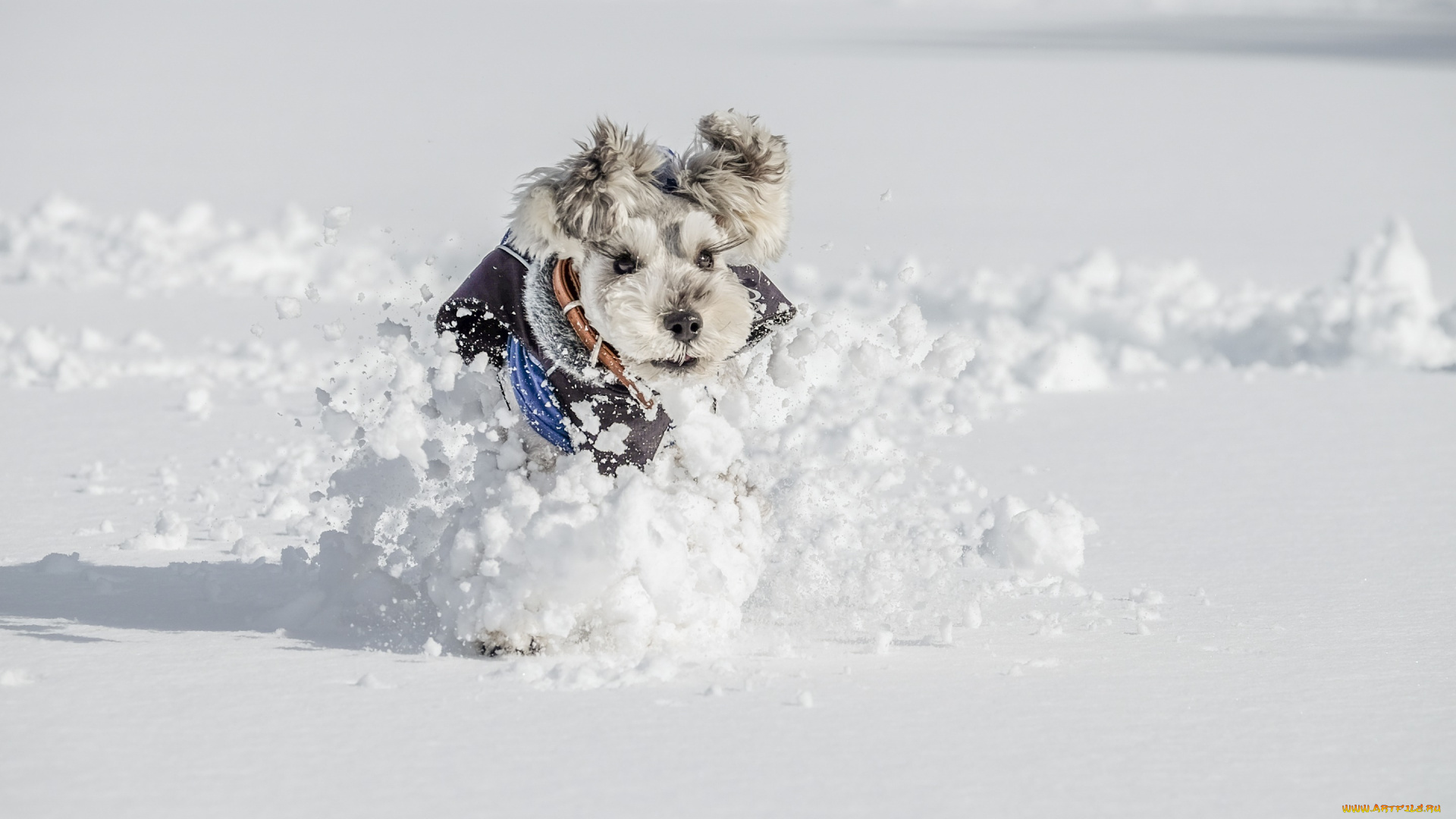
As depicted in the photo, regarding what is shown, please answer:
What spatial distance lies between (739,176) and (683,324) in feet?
1.44

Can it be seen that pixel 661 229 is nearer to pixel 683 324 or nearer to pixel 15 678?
pixel 683 324

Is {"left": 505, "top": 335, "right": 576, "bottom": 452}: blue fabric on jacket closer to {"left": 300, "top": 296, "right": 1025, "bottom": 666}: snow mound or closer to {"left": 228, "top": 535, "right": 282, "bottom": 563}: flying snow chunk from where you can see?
{"left": 300, "top": 296, "right": 1025, "bottom": 666}: snow mound

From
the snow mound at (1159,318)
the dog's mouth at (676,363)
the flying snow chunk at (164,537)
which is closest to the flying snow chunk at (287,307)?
the flying snow chunk at (164,537)

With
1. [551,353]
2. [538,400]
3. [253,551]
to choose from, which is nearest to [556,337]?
[551,353]

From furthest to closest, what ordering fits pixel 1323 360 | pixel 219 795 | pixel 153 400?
pixel 1323 360, pixel 153 400, pixel 219 795

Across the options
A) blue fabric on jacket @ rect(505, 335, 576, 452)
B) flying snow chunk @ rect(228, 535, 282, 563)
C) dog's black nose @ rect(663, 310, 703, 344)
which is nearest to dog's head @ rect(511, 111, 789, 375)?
dog's black nose @ rect(663, 310, 703, 344)

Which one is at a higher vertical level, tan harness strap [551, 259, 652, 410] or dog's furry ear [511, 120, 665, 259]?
dog's furry ear [511, 120, 665, 259]

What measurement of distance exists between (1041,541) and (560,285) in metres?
1.43

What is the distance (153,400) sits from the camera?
22.1ft

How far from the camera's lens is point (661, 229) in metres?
3.54

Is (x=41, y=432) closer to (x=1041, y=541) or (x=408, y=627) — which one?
(x=408, y=627)

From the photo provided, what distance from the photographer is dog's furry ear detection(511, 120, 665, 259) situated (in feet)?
11.2

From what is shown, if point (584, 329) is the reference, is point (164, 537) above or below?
below

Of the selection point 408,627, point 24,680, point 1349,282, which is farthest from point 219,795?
point 1349,282
